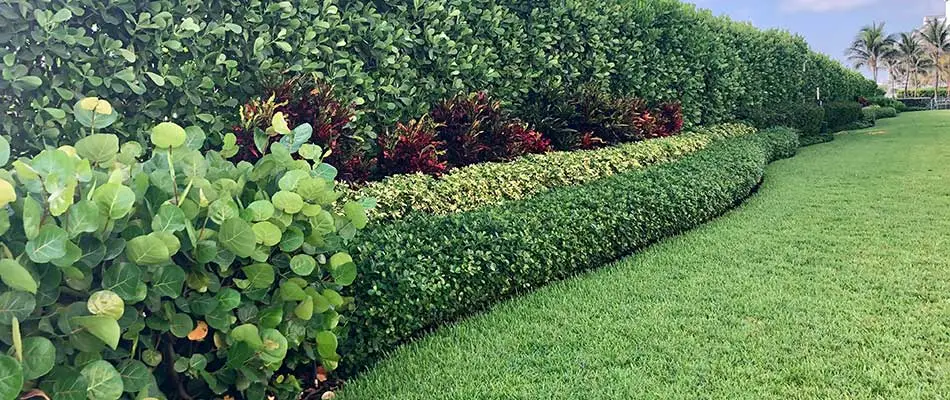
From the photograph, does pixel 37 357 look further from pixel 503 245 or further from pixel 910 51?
pixel 910 51

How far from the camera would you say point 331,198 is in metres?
2.39

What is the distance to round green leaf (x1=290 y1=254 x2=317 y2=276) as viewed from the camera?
2.21m

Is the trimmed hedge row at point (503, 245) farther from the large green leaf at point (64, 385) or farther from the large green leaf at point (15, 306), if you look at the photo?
the large green leaf at point (15, 306)

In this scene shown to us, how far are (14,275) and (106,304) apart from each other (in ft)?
0.72

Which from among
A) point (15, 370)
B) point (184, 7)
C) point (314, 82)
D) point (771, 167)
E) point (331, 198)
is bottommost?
point (771, 167)

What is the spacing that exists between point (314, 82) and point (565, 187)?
2.53 metres

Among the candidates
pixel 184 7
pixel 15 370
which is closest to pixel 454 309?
pixel 15 370

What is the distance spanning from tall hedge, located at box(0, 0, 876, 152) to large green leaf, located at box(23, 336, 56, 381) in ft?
7.62

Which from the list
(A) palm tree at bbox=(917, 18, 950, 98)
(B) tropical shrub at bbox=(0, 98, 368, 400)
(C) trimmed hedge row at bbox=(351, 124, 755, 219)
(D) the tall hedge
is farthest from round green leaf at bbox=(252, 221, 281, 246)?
(A) palm tree at bbox=(917, 18, 950, 98)

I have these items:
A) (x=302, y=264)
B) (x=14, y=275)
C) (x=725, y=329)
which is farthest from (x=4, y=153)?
(x=725, y=329)

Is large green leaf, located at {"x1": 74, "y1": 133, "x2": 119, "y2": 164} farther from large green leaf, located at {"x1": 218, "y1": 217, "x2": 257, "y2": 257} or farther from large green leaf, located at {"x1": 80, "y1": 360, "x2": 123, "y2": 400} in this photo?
large green leaf, located at {"x1": 80, "y1": 360, "x2": 123, "y2": 400}

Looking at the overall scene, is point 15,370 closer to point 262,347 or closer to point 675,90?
point 262,347

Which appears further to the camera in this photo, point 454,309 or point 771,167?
point 771,167

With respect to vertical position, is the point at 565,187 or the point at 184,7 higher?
the point at 184,7
